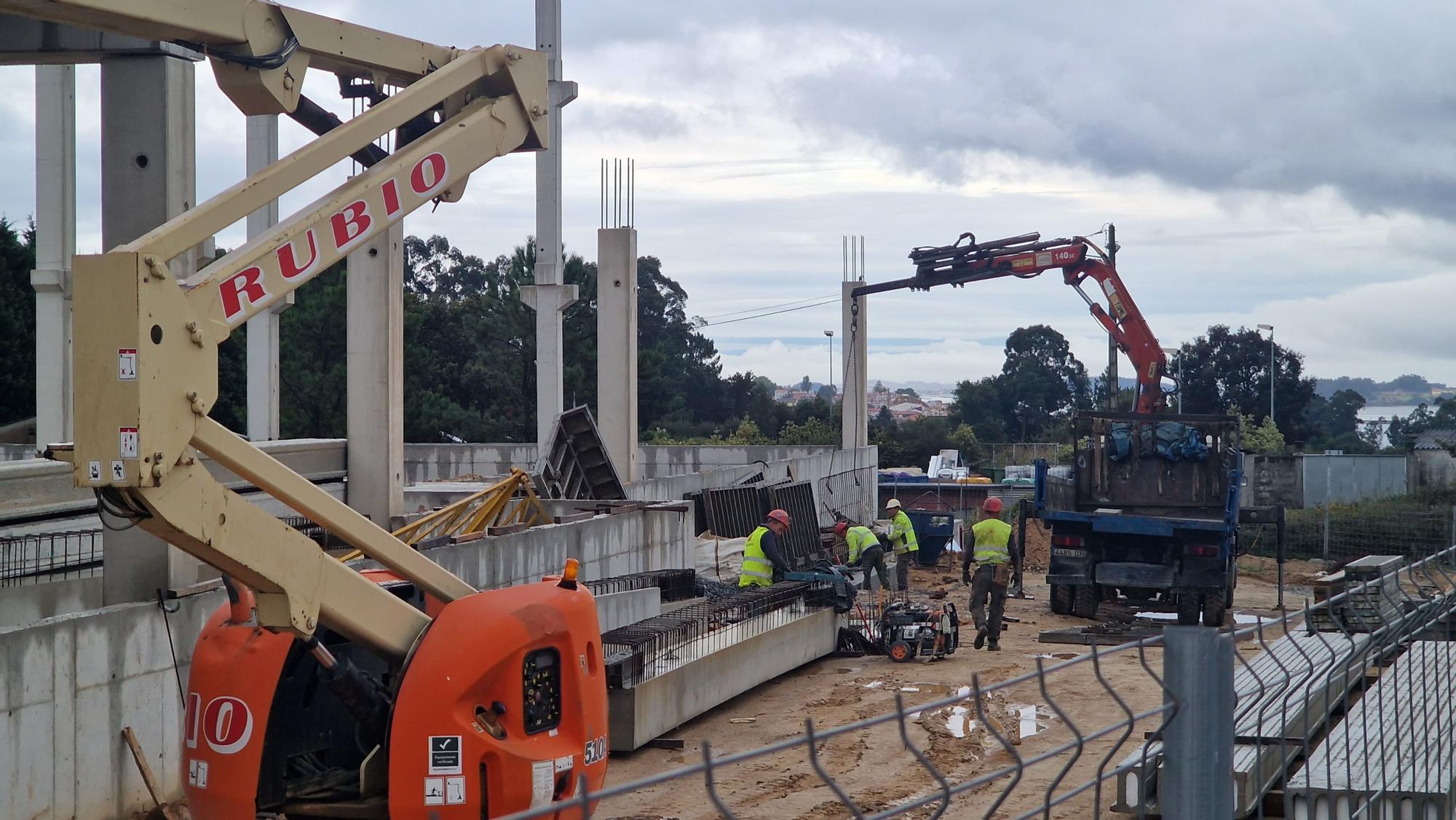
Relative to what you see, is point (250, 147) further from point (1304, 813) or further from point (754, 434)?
point (754, 434)

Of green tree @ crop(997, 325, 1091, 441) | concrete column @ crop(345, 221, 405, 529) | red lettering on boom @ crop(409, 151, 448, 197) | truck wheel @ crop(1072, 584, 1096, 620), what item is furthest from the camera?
green tree @ crop(997, 325, 1091, 441)

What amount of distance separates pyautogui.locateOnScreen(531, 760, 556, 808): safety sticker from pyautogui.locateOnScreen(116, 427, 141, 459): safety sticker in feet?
7.96

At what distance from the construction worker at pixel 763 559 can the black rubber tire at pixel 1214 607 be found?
20.8 feet

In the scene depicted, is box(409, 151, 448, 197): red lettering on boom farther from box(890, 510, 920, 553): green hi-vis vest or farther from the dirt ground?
box(890, 510, 920, 553): green hi-vis vest

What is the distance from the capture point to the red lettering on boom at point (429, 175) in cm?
770

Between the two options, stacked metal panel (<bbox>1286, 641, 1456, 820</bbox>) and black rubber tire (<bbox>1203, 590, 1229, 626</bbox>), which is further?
black rubber tire (<bbox>1203, 590, 1229, 626</bbox>)

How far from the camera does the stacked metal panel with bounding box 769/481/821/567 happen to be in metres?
23.1

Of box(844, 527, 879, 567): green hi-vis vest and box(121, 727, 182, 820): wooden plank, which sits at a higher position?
box(844, 527, 879, 567): green hi-vis vest

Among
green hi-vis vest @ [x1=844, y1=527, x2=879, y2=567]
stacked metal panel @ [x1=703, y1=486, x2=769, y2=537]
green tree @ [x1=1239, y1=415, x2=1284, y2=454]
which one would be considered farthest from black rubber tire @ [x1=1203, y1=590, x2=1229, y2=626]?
green tree @ [x1=1239, y1=415, x2=1284, y2=454]

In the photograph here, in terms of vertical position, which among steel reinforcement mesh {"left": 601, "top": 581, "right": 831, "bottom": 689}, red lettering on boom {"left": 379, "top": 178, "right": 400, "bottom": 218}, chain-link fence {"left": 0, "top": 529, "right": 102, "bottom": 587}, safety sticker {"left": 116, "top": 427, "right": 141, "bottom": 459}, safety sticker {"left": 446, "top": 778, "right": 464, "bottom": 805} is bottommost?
steel reinforcement mesh {"left": 601, "top": 581, "right": 831, "bottom": 689}

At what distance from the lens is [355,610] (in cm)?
678

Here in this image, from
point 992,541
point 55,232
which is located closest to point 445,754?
point 992,541

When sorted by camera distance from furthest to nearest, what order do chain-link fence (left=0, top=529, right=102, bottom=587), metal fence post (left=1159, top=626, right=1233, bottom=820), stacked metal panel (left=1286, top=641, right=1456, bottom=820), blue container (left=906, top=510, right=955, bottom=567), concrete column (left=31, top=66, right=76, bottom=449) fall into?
blue container (left=906, top=510, right=955, bottom=567)
concrete column (left=31, top=66, right=76, bottom=449)
chain-link fence (left=0, top=529, right=102, bottom=587)
stacked metal panel (left=1286, top=641, right=1456, bottom=820)
metal fence post (left=1159, top=626, right=1233, bottom=820)

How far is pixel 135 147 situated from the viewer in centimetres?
984
